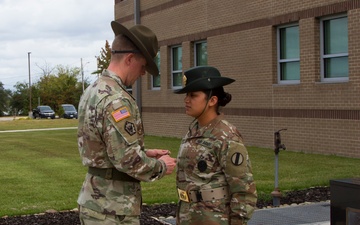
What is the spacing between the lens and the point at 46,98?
76.0m

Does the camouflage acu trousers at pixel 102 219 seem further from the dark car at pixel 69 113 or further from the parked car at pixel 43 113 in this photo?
the parked car at pixel 43 113

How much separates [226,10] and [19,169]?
8.81 meters

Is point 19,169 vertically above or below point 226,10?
below

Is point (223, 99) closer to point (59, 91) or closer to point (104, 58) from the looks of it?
point (104, 58)

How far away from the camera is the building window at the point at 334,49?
1438 centimetres

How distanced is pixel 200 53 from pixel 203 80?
1718 cm

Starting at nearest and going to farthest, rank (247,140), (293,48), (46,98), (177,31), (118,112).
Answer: (118,112), (293,48), (247,140), (177,31), (46,98)

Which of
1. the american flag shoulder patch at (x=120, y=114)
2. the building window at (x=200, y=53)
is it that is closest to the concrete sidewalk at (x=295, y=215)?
the american flag shoulder patch at (x=120, y=114)

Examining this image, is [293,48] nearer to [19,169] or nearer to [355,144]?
[355,144]

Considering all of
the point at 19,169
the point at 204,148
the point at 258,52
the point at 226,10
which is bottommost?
the point at 19,169

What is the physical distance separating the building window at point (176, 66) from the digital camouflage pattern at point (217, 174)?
18286 mm

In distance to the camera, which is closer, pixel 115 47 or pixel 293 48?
pixel 115 47

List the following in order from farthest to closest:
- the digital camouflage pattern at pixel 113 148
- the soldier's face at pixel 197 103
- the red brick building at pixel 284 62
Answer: the red brick building at pixel 284 62
the soldier's face at pixel 197 103
the digital camouflage pattern at pixel 113 148

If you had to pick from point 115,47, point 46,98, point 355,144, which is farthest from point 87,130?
point 46,98
